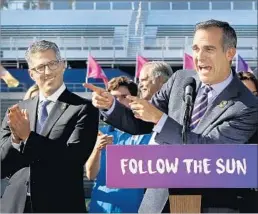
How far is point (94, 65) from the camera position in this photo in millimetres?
11562

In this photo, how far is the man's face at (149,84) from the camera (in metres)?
2.61

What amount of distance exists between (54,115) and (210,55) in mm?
547

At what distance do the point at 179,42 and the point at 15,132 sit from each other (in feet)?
61.1

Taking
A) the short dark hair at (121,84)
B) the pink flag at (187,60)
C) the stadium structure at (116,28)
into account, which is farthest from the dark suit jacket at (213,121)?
the stadium structure at (116,28)

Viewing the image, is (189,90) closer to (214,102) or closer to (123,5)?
(214,102)

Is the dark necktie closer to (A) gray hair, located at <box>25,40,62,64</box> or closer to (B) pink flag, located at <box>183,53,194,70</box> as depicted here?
(A) gray hair, located at <box>25,40,62,64</box>

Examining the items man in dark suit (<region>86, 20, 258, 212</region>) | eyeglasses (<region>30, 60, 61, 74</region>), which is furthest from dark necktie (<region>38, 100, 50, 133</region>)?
man in dark suit (<region>86, 20, 258, 212</region>)

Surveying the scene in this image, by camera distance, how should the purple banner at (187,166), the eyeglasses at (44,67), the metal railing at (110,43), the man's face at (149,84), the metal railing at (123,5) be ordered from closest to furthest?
the purple banner at (187,166), the eyeglasses at (44,67), the man's face at (149,84), the metal railing at (110,43), the metal railing at (123,5)

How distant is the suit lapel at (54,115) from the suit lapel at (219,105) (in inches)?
18.9

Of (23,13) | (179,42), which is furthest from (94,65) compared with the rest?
(23,13)

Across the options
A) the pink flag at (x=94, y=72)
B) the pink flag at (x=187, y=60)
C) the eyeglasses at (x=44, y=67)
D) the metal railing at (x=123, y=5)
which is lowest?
the pink flag at (x=94, y=72)

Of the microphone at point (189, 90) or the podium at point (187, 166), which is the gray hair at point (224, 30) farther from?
the podium at point (187, 166)

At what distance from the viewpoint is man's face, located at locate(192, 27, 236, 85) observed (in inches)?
66.8

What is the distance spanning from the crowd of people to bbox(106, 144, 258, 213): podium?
0.47 ft
